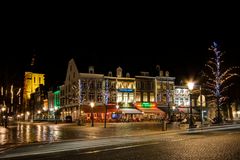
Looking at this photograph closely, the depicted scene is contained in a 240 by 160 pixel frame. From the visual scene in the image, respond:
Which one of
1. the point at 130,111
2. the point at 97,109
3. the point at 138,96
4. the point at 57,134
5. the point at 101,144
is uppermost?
the point at 138,96

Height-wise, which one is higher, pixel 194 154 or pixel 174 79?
pixel 174 79

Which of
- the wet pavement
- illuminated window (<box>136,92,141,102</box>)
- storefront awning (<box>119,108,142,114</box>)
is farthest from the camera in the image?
illuminated window (<box>136,92,141,102</box>)

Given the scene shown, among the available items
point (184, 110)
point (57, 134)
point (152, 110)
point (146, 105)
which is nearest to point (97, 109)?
point (146, 105)

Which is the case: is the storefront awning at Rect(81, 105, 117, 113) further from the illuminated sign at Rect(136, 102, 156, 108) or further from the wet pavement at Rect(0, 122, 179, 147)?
the wet pavement at Rect(0, 122, 179, 147)

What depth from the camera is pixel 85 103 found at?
68125mm

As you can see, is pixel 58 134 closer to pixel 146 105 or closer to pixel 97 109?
pixel 97 109

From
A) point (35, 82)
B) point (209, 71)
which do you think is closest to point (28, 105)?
point (35, 82)

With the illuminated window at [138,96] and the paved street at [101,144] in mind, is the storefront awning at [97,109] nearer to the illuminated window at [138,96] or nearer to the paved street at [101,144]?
the illuminated window at [138,96]

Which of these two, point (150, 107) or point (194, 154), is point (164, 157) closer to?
point (194, 154)

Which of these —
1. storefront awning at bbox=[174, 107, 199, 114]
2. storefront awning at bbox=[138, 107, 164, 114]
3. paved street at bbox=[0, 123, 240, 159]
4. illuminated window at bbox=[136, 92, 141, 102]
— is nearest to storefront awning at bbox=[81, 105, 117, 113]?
illuminated window at bbox=[136, 92, 141, 102]

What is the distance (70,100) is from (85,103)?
7.27 meters

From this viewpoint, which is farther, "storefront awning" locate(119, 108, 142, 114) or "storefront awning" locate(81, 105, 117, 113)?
"storefront awning" locate(119, 108, 142, 114)

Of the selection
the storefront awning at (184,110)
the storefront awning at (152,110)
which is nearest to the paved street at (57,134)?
the storefront awning at (152,110)

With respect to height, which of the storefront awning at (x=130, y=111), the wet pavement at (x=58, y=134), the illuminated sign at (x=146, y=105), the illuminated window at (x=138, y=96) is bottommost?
the wet pavement at (x=58, y=134)
